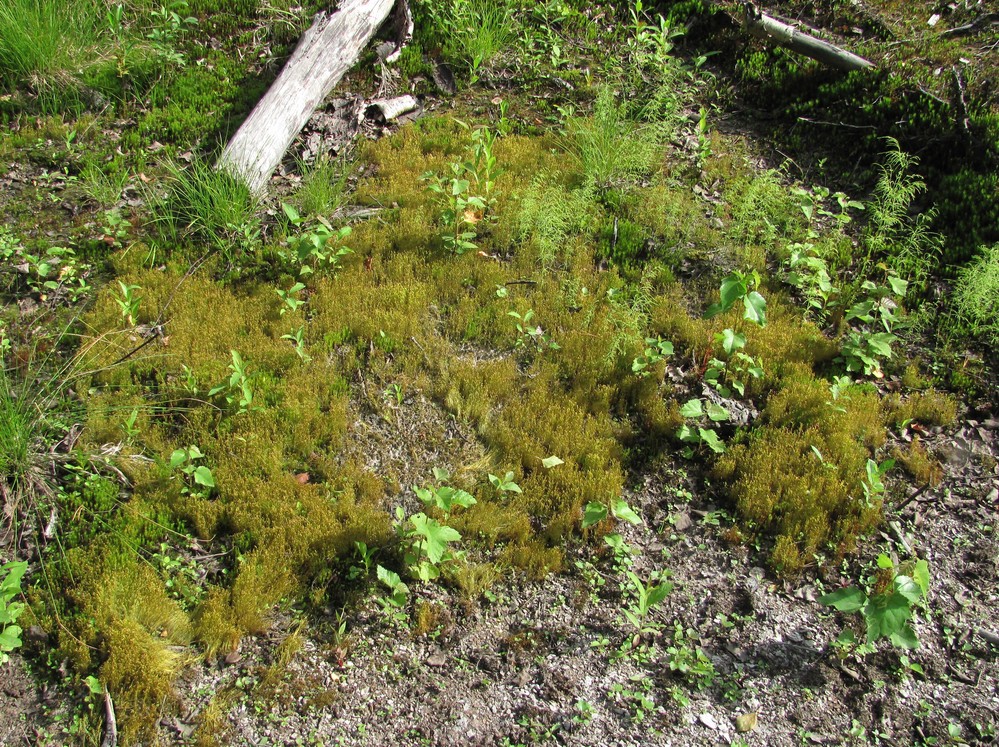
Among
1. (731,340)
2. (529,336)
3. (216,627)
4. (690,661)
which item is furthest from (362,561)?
(731,340)

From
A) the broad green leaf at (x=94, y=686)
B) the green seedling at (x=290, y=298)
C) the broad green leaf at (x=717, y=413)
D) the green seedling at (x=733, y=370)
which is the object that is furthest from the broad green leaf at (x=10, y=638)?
the green seedling at (x=733, y=370)

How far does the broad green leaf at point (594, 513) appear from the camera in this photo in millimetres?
5258

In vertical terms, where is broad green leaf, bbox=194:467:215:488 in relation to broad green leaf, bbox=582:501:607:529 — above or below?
above

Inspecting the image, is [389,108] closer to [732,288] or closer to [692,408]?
[732,288]

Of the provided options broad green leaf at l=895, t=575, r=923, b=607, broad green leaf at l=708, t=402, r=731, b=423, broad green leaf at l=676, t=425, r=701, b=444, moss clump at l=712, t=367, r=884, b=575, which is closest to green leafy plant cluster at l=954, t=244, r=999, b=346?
moss clump at l=712, t=367, r=884, b=575

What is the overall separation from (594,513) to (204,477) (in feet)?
9.25

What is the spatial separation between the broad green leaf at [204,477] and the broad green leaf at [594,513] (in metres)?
2.72

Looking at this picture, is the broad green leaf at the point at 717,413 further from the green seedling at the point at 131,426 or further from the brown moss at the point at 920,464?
the green seedling at the point at 131,426

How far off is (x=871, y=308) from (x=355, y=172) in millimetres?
5663

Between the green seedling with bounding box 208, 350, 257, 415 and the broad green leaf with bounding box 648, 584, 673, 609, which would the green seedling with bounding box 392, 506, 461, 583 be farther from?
the green seedling with bounding box 208, 350, 257, 415

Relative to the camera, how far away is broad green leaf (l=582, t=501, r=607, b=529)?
5.26 meters

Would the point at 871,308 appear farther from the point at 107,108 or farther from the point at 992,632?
the point at 107,108

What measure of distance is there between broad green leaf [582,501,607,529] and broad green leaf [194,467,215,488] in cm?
272

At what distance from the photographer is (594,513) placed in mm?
5258
